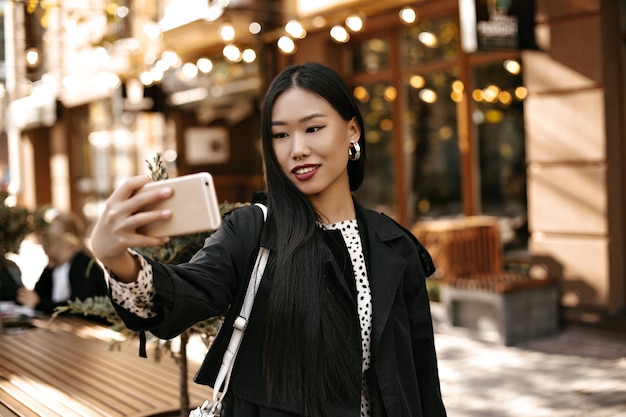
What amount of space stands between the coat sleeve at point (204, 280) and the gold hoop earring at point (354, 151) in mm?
394

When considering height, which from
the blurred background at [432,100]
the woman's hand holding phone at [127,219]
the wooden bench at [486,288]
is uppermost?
the blurred background at [432,100]

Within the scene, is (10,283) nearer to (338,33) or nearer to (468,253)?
(468,253)

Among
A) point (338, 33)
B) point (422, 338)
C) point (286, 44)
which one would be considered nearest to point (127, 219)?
point (422, 338)

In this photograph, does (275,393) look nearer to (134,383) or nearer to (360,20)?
(134,383)

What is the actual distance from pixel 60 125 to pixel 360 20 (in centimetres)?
1240

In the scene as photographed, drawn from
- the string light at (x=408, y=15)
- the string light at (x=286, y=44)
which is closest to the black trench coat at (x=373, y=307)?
the string light at (x=408, y=15)

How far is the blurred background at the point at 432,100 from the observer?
800 centimetres

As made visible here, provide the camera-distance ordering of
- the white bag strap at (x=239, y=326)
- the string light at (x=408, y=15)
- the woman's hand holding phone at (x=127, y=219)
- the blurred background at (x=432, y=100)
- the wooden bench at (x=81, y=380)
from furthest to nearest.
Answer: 1. the string light at (x=408, y=15)
2. the blurred background at (x=432, y=100)
3. the wooden bench at (x=81, y=380)
4. the white bag strap at (x=239, y=326)
5. the woman's hand holding phone at (x=127, y=219)

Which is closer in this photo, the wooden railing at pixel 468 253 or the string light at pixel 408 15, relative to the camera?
the wooden railing at pixel 468 253

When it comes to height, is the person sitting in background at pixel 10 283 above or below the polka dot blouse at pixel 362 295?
below

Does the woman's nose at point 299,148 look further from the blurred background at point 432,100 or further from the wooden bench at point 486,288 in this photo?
the wooden bench at point 486,288

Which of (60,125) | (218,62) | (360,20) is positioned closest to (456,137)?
(360,20)

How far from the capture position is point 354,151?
2.48m

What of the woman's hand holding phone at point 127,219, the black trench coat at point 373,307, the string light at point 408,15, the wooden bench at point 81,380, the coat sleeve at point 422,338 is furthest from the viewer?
the string light at point 408,15
